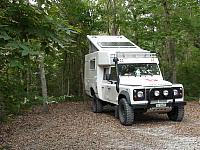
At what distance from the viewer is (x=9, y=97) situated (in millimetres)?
10367

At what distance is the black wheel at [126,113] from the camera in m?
10.3

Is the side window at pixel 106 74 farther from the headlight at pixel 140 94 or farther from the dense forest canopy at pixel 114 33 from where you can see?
the headlight at pixel 140 94

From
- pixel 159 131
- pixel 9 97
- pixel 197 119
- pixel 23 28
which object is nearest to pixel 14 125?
pixel 9 97

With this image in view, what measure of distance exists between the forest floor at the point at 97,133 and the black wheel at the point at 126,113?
192mm

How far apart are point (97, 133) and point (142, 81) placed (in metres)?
2.69

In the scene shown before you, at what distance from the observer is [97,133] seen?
9180mm

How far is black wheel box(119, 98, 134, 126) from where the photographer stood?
10344mm

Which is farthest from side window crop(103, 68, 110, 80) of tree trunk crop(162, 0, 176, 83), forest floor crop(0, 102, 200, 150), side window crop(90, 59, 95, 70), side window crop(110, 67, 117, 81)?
tree trunk crop(162, 0, 176, 83)

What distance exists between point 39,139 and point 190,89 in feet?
41.1

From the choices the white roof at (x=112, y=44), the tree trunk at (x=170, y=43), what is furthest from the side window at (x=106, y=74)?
the tree trunk at (x=170, y=43)

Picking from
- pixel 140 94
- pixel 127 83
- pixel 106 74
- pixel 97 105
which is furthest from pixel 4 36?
pixel 97 105

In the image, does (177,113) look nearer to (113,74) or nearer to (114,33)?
(113,74)

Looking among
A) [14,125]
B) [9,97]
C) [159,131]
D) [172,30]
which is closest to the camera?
[159,131]

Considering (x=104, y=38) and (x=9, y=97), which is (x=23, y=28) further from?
(x=104, y=38)
